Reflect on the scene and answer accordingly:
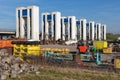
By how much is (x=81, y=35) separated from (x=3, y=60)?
265 ft

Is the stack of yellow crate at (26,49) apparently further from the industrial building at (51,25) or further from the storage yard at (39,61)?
the industrial building at (51,25)

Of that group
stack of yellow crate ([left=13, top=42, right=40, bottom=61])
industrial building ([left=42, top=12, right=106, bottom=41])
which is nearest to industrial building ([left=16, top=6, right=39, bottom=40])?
industrial building ([left=42, top=12, right=106, bottom=41])

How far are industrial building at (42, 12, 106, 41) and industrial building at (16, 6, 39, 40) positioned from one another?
8.50 meters

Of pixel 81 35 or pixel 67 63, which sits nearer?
pixel 67 63

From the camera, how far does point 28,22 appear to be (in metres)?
Result: 69.8

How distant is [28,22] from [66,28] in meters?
22.1

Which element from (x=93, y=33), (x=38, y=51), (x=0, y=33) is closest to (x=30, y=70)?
(x=38, y=51)

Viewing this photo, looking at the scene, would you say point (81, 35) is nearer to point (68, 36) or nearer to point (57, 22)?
point (68, 36)

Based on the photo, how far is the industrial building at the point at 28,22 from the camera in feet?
223

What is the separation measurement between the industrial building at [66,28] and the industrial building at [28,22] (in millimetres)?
8496

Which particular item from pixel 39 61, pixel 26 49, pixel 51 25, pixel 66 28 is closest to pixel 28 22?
pixel 51 25

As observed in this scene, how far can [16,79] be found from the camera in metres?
13.4

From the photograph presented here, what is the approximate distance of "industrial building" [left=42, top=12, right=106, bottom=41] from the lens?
8006cm

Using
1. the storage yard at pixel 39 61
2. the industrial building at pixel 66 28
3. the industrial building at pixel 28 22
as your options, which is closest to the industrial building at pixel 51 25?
the industrial building at pixel 66 28
